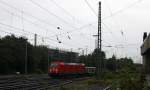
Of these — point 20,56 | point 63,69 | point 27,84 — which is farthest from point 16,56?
point 27,84

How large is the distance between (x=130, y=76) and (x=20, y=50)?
5923 centimetres

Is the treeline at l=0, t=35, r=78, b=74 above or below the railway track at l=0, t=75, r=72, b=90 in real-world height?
above

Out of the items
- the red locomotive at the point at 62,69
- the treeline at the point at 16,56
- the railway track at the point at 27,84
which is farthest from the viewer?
the treeline at the point at 16,56

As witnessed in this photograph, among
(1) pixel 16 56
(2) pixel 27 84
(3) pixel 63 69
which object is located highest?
(1) pixel 16 56

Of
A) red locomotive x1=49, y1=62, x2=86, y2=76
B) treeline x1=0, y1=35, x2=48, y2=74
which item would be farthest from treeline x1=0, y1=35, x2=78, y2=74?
red locomotive x1=49, y1=62, x2=86, y2=76

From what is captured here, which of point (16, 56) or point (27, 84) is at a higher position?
point (16, 56)

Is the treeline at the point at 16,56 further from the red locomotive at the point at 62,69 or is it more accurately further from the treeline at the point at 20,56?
the red locomotive at the point at 62,69

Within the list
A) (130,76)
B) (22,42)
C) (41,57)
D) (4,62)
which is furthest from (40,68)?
(130,76)

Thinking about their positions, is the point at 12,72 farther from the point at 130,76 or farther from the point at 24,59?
the point at 130,76

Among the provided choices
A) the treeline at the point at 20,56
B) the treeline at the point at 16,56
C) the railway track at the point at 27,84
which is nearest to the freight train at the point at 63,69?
the treeline at the point at 20,56

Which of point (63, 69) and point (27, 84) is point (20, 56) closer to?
point (63, 69)

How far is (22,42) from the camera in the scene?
71.3m

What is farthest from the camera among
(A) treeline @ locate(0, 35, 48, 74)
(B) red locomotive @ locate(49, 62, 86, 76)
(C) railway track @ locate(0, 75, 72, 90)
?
(A) treeline @ locate(0, 35, 48, 74)

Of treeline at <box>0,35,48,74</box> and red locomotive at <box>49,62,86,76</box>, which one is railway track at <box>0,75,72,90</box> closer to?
red locomotive at <box>49,62,86,76</box>
